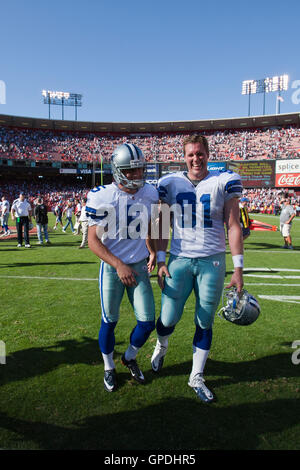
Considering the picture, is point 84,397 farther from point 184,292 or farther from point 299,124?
point 299,124

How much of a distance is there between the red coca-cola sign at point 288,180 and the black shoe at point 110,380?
38.5 m

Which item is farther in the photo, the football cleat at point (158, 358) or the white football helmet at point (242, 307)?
the football cleat at point (158, 358)

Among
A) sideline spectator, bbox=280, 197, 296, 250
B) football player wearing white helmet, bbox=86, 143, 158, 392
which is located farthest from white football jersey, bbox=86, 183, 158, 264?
sideline spectator, bbox=280, 197, 296, 250

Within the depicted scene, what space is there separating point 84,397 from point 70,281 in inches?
165

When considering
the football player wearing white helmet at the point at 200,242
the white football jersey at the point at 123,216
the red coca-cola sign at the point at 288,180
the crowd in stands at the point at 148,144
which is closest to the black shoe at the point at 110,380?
the football player wearing white helmet at the point at 200,242

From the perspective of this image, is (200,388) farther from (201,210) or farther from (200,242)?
(201,210)

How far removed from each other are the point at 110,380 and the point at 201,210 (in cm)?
178

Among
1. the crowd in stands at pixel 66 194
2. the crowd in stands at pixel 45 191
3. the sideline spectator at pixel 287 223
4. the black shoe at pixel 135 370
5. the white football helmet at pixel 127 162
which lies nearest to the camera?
the white football helmet at pixel 127 162

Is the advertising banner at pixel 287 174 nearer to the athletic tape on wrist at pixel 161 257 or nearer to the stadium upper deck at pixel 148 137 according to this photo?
the stadium upper deck at pixel 148 137

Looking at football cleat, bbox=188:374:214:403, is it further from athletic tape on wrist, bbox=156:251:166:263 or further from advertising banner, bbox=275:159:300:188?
advertising banner, bbox=275:159:300:188

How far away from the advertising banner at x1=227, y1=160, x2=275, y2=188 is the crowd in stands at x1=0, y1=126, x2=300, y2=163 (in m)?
2.23

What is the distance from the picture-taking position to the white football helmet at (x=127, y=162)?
2814mm

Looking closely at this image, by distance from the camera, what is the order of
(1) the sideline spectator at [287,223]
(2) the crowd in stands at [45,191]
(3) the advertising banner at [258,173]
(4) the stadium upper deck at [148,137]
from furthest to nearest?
(2) the crowd in stands at [45,191] < (4) the stadium upper deck at [148,137] < (3) the advertising banner at [258,173] < (1) the sideline spectator at [287,223]

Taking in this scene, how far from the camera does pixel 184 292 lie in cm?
298
